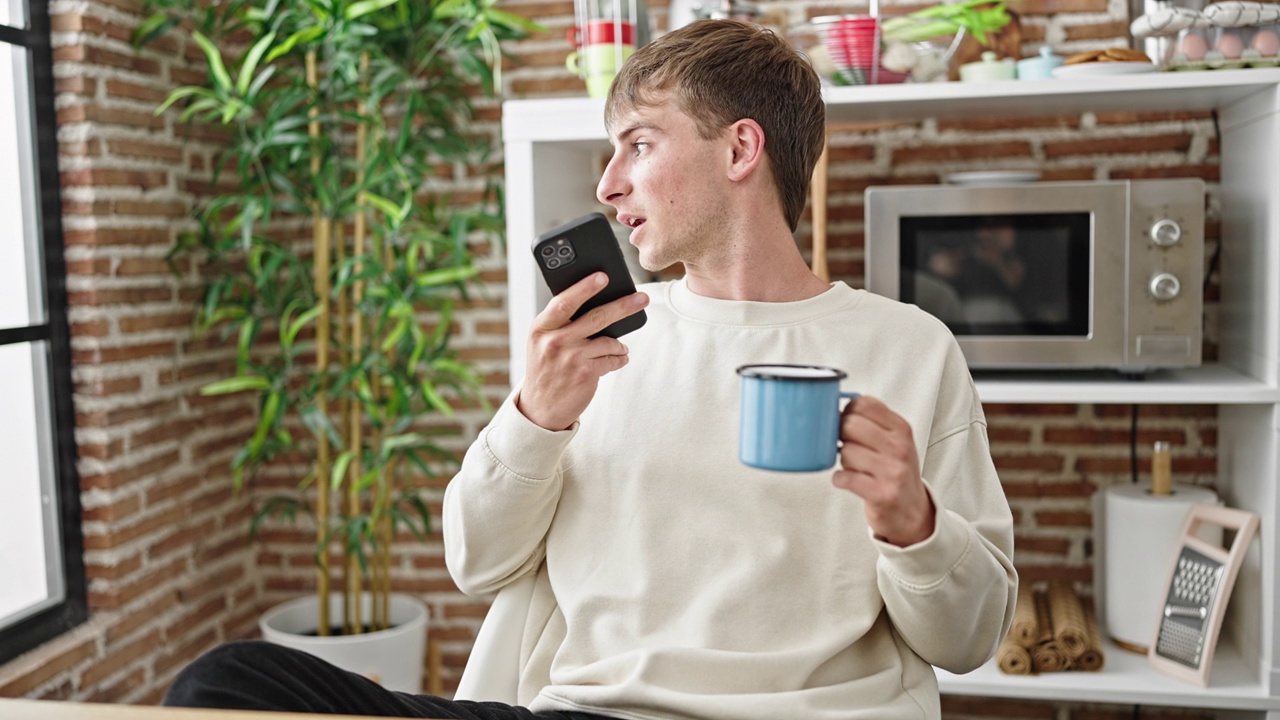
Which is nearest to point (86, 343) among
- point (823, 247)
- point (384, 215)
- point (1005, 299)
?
point (384, 215)

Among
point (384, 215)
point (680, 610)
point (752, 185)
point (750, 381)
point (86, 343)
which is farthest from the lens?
point (384, 215)

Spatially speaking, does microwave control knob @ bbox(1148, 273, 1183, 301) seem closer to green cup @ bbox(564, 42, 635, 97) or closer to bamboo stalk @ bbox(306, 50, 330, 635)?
green cup @ bbox(564, 42, 635, 97)

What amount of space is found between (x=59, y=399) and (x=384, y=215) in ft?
2.67

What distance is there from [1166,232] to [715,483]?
1136 millimetres

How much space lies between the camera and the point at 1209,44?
1998 mm

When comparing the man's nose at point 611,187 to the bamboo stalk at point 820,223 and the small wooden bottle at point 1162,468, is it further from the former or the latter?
the small wooden bottle at point 1162,468

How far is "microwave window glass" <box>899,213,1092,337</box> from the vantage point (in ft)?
6.95

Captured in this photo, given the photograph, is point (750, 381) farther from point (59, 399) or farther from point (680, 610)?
point (59, 399)

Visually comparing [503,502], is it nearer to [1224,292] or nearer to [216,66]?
[216,66]

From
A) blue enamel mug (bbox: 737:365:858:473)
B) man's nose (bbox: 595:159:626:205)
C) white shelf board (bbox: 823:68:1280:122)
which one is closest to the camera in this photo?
blue enamel mug (bbox: 737:365:858:473)

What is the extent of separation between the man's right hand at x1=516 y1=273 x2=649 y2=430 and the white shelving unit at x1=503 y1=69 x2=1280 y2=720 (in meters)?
0.83

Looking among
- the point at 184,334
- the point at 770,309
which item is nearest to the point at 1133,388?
the point at 770,309

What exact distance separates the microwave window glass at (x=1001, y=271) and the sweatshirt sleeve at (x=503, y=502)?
40.5 inches

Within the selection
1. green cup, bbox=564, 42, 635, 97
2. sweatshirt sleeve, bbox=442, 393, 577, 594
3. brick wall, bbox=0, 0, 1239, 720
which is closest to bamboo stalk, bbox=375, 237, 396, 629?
brick wall, bbox=0, 0, 1239, 720
